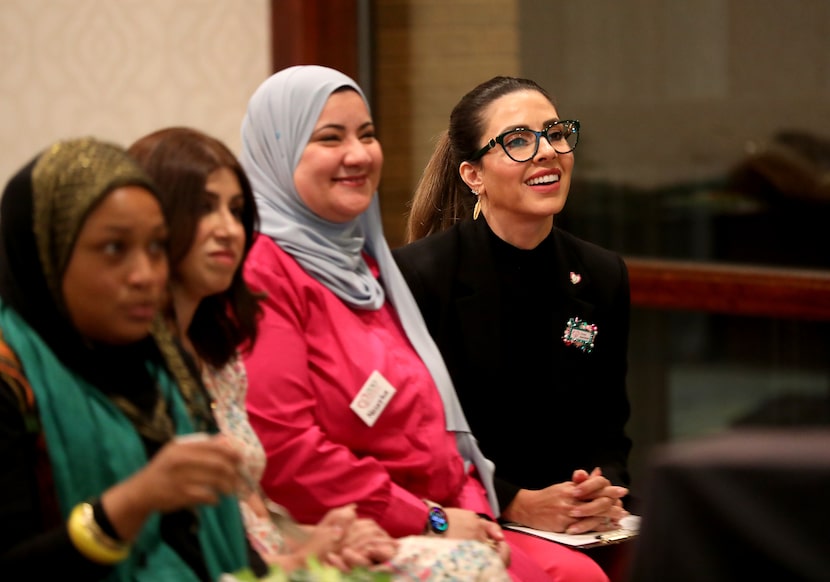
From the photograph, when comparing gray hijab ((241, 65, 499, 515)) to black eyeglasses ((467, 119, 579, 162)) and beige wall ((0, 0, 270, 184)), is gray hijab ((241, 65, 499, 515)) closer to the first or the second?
black eyeglasses ((467, 119, 579, 162))

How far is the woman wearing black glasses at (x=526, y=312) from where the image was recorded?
2.91 m

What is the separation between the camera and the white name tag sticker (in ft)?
8.00

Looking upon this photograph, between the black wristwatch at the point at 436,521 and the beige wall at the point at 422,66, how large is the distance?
2.83 m

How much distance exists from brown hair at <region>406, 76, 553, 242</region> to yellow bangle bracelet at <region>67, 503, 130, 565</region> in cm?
166

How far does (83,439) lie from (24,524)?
137 mm

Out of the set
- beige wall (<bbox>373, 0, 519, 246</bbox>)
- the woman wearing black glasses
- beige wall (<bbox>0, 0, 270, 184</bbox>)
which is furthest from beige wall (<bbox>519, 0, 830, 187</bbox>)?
the woman wearing black glasses

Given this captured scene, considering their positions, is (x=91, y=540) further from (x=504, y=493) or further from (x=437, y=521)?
(x=504, y=493)

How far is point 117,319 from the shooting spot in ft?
5.82

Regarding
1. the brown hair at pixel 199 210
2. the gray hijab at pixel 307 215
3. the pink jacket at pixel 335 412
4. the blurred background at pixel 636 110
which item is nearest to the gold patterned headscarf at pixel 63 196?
the brown hair at pixel 199 210

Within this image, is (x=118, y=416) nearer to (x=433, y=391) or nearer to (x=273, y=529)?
(x=273, y=529)

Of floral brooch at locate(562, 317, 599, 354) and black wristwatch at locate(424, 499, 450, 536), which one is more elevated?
floral brooch at locate(562, 317, 599, 354)

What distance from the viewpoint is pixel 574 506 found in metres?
2.77

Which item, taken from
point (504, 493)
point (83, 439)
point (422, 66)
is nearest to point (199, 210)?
point (83, 439)

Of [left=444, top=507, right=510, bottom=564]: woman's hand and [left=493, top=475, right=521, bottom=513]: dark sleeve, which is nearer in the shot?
[left=444, top=507, right=510, bottom=564]: woman's hand
